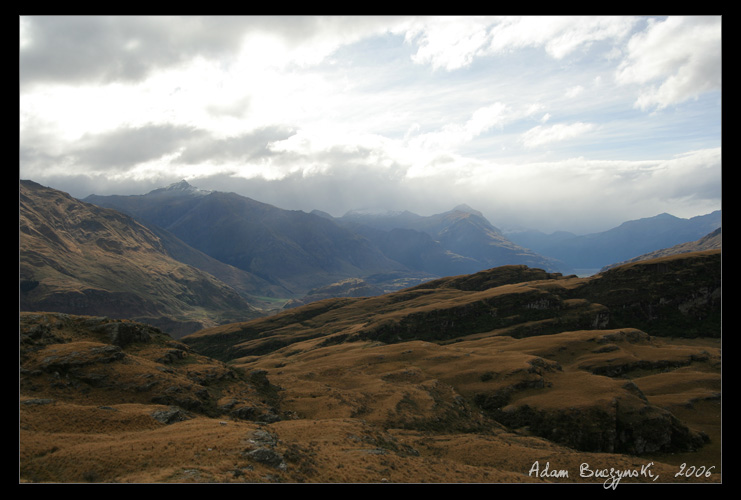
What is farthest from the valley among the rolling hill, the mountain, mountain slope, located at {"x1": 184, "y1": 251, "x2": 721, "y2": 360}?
mountain slope, located at {"x1": 184, "y1": 251, "x2": 721, "y2": 360}

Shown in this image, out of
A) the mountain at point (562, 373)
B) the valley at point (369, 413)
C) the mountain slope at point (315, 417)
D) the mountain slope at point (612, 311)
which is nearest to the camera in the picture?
the mountain slope at point (315, 417)

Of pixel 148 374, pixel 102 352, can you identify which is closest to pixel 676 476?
pixel 148 374

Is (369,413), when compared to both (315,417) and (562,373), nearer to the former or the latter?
(315,417)

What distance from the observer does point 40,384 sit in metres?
49.8

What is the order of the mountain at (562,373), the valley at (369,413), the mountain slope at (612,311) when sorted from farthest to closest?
the mountain slope at (612,311) → the mountain at (562,373) → the valley at (369,413)

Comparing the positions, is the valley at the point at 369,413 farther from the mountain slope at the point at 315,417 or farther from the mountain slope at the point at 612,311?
the mountain slope at the point at 612,311

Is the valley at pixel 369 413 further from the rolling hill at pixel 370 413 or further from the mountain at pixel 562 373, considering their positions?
the mountain at pixel 562 373

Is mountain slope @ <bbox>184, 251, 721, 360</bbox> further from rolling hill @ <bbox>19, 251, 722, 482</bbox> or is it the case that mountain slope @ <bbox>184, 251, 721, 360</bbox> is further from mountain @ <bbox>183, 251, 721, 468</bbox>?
rolling hill @ <bbox>19, 251, 722, 482</bbox>

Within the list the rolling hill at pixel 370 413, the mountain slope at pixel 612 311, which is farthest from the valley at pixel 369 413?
the mountain slope at pixel 612 311

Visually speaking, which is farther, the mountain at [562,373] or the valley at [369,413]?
the mountain at [562,373]

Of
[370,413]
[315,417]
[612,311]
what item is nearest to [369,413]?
[370,413]

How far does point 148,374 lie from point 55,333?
19729 millimetres

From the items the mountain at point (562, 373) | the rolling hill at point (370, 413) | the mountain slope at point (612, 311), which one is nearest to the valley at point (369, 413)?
the rolling hill at point (370, 413)
